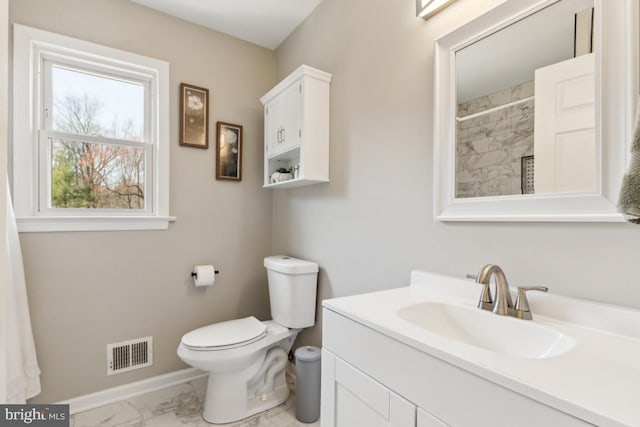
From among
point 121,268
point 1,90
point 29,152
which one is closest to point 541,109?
point 1,90

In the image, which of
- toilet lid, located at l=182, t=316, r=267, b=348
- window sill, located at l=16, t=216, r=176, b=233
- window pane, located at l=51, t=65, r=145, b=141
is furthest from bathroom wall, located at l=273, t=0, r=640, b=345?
window pane, located at l=51, t=65, r=145, b=141

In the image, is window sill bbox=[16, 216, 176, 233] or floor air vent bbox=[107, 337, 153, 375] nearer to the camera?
window sill bbox=[16, 216, 176, 233]

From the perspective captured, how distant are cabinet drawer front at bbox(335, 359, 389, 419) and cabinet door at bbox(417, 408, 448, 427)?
11 cm

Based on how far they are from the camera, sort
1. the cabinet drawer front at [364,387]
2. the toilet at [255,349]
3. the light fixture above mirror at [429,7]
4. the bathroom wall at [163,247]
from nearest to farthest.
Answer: the cabinet drawer front at [364,387]
the light fixture above mirror at [429,7]
the toilet at [255,349]
the bathroom wall at [163,247]

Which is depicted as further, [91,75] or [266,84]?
[266,84]

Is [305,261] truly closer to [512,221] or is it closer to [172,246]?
[172,246]

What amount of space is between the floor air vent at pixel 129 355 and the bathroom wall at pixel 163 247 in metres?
0.04

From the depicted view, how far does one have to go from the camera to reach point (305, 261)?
78.5 inches

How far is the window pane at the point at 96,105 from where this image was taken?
1.81 m

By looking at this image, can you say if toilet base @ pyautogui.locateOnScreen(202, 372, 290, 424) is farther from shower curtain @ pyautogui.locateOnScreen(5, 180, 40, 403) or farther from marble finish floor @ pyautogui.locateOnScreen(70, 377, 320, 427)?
shower curtain @ pyautogui.locateOnScreen(5, 180, 40, 403)

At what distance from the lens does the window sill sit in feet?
5.43

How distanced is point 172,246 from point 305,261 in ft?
2.92

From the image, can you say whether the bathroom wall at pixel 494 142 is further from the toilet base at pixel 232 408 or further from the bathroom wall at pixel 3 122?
the toilet base at pixel 232 408

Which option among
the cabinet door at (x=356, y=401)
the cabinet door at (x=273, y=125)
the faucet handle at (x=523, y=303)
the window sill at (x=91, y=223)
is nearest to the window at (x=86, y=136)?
the window sill at (x=91, y=223)
